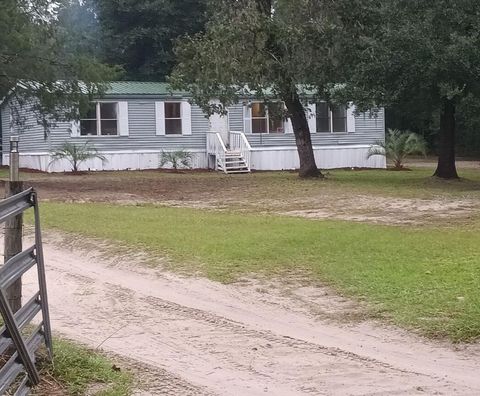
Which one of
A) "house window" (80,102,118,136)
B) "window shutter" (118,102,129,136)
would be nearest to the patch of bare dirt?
"window shutter" (118,102,129,136)

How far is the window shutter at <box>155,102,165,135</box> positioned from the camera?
29875mm

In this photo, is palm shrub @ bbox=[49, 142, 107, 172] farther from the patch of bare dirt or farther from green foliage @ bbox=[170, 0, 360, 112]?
the patch of bare dirt

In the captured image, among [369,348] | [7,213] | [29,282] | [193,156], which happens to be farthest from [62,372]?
[193,156]

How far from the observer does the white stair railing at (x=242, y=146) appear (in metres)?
29.2

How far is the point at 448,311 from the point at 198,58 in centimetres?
1726

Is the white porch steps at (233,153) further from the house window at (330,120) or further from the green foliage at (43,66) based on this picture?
the green foliage at (43,66)

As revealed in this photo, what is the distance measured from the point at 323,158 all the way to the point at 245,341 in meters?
26.4

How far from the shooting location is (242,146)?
29609 mm

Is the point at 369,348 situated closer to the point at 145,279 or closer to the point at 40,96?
the point at 145,279

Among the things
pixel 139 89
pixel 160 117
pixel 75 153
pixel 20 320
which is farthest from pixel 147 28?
pixel 20 320

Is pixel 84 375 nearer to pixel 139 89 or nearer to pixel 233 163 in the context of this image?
pixel 233 163

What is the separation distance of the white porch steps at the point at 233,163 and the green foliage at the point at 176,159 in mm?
1409

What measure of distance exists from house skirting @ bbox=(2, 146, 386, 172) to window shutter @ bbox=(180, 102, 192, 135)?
0.89m

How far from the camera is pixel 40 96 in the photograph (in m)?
20.8
